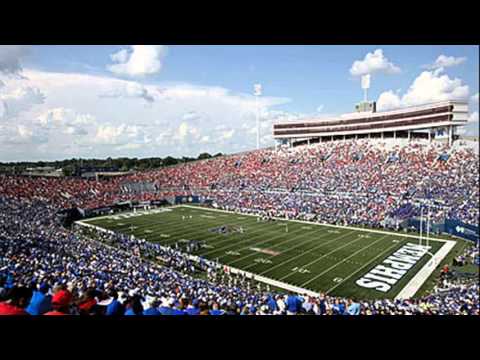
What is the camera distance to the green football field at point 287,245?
35.8ft

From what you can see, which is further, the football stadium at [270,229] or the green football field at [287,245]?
the green football field at [287,245]

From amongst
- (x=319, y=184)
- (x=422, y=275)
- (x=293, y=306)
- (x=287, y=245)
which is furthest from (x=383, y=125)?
(x=293, y=306)

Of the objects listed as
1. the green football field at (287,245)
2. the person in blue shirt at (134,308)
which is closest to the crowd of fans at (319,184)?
the green football field at (287,245)

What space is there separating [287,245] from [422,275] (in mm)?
5486

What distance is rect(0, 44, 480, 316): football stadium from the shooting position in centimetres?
604

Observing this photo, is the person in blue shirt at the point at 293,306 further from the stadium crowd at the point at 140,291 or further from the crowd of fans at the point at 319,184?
the crowd of fans at the point at 319,184

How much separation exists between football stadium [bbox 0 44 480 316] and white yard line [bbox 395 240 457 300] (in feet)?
0.25

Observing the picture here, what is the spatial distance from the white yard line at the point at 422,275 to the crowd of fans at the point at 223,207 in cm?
64

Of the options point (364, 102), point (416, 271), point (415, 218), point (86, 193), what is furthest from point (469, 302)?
point (364, 102)

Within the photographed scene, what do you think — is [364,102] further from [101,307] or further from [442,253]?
[101,307]

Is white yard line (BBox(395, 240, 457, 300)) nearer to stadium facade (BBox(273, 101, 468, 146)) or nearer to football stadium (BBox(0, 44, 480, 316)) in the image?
football stadium (BBox(0, 44, 480, 316))

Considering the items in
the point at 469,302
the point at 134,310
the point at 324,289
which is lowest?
the point at 324,289
